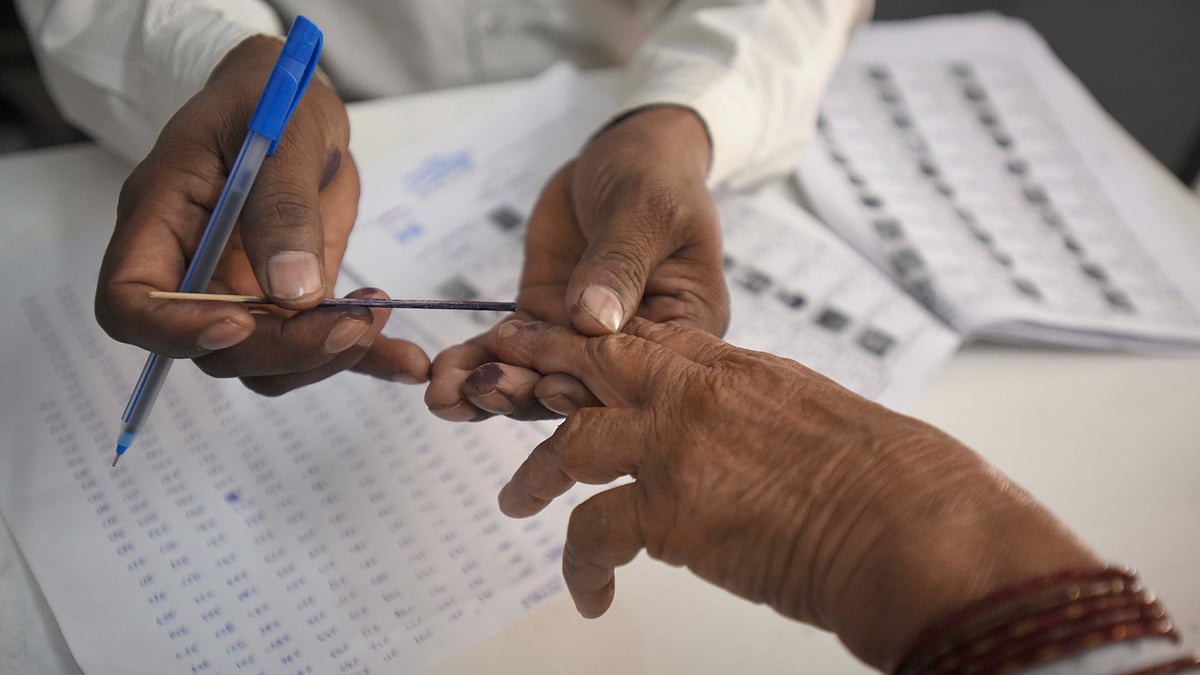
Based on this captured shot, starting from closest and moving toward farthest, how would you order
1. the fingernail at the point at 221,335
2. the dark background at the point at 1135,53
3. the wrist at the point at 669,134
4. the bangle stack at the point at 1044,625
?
the bangle stack at the point at 1044,625
the fingernail at the point at 221,335
the wrist at the point at 669,134
the dark background at the point at 1135,53

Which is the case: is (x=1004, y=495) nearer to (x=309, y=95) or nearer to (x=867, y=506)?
Answer: (x=867, y=506)

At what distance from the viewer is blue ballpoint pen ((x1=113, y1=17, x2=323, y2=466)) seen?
44 centimetres

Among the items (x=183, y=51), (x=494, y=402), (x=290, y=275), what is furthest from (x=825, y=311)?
(x=183, y=51)

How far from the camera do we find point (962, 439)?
653 mm

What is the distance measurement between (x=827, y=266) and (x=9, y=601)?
27.3 inches

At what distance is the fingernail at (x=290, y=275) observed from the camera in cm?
44

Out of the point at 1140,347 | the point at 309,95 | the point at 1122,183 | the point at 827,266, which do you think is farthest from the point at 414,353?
the point at 1122,183

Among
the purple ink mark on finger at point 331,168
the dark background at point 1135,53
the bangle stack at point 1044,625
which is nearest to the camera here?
the bangle stack at point 1044,625

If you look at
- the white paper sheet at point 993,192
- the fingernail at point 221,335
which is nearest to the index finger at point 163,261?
the fingernail at point 221,335

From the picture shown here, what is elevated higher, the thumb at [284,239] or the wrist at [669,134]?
the thumb at [284,239]

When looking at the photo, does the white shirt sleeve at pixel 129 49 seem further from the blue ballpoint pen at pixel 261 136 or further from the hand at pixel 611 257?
the hand at pixel 611 257

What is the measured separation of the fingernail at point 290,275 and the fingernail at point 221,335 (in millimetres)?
28

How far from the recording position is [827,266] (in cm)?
77

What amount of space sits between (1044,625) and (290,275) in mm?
412
